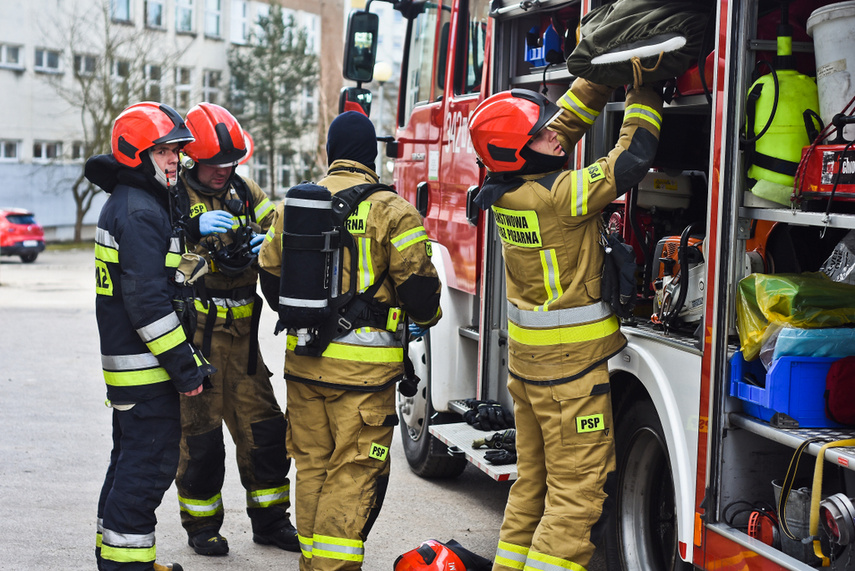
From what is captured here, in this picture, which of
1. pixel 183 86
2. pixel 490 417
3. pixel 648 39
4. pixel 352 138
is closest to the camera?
pixel 648 39

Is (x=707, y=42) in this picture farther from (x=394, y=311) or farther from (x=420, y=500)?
(x=420, y=500)

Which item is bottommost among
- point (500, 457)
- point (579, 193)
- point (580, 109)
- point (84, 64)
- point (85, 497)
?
point (85, 497)

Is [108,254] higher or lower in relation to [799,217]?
lower

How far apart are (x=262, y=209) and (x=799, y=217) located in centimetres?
282

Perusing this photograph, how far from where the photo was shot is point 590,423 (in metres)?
3.60

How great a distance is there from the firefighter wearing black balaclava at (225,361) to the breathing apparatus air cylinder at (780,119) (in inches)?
95.6

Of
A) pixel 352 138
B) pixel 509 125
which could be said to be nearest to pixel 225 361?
pixel 352 138

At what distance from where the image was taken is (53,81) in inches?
1220

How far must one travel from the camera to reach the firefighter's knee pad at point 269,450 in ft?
15.7

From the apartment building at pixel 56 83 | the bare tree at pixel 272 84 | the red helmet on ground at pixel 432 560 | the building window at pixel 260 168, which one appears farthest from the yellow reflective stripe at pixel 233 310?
the building window at pixel 260 168

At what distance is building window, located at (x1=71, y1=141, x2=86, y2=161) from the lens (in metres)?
30.7

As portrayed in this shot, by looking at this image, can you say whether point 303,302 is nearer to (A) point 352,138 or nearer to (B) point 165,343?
(B) point 165,343

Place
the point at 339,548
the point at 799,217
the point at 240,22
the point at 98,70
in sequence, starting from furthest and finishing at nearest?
the point at 240,22 → the point at 98,70 → the point at 339,548 → the point at 799,217

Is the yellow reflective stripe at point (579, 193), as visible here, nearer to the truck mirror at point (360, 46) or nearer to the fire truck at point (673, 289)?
the fire truck at point (673, 289)
